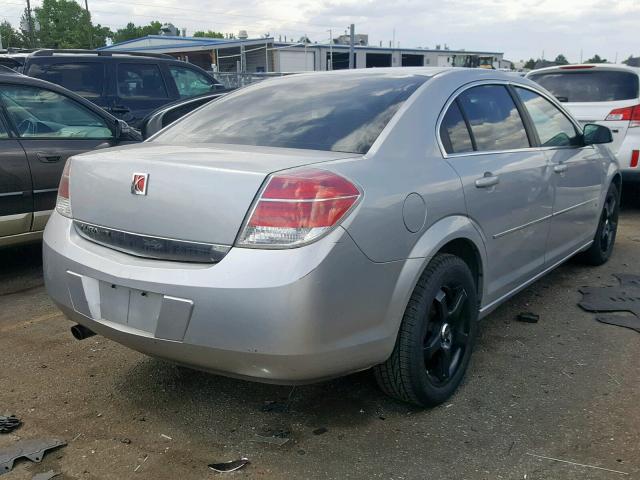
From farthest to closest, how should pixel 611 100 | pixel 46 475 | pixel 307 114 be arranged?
pixel 611 100 → pixel 307 114 → pixel 46 475

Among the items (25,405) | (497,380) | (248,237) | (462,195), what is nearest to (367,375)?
(497,380)

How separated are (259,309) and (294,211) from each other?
39 centimetres

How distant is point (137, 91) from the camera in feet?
28.3

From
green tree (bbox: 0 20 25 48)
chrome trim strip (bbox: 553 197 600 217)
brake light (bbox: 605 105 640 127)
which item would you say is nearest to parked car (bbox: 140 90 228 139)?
chrome trim strip (bbox: 553 197 600 217)

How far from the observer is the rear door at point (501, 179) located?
315 centimetres

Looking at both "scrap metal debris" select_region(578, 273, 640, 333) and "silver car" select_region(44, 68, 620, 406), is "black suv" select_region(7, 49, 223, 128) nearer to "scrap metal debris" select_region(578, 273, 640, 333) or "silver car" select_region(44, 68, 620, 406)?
"silver car" select_region(44, 68, 620, 406)

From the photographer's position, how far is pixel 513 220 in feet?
11.4

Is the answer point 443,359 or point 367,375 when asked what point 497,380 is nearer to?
point 443,359

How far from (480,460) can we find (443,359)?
0.58m

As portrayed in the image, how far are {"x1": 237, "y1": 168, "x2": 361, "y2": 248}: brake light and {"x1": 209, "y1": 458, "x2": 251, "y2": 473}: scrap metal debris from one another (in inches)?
36.7

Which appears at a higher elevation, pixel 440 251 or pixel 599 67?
pixel 599 67

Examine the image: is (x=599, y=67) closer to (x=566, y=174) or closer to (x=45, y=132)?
(x=566, y=174)

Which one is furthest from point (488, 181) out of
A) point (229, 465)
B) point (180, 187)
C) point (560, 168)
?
point (229, 465)

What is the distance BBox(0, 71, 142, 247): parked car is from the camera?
4.70 m
